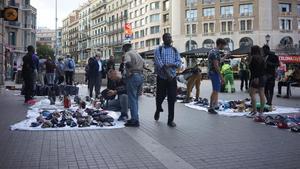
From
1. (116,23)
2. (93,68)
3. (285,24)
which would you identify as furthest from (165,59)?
(116,23)

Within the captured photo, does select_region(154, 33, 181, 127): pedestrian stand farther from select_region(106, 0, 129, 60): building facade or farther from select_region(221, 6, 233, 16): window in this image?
select_region(106, 0, 129, 60): building facade

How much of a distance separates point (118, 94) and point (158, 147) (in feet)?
12.2

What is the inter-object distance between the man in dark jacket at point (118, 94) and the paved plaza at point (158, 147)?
26.4 inches

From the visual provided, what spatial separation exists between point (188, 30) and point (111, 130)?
7779 cm

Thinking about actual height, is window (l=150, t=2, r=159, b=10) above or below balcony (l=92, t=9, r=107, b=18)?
below

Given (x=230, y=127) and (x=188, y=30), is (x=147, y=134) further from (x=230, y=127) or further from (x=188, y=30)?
(x=188, y=30)

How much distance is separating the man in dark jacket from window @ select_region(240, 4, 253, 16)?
71.8 m

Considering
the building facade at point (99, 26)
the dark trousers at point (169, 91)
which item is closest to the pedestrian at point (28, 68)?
the dark trousers at point (169, 91)

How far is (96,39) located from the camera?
137 meters

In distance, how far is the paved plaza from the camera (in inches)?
210

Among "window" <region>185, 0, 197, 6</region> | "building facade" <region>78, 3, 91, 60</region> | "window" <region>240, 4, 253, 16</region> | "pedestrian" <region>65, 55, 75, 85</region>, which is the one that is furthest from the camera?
"building facade" <region>78, 3, 91, 60</region>

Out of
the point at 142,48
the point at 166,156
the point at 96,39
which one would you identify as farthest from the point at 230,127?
the point at 96,39

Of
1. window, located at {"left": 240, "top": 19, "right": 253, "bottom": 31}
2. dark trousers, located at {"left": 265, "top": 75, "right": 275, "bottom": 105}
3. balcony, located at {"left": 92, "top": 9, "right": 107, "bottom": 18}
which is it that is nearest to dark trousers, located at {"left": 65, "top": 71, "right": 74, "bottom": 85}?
dark trousers, located at {"left": 265, "top": 75, "right": 275, "bottom": 105}

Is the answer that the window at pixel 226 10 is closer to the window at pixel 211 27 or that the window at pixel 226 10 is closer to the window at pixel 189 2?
the window at pixel 211 27
